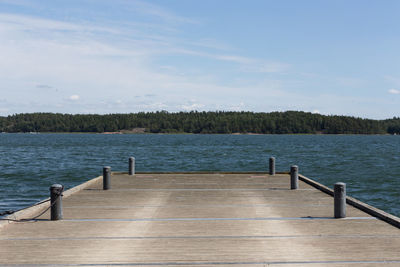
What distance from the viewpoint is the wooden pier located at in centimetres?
855

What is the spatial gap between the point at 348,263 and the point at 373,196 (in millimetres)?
22664

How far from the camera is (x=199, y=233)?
10.5 metres

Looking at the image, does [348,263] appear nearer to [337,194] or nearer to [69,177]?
[337,194]

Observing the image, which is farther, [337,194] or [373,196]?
Answer: [373,196]

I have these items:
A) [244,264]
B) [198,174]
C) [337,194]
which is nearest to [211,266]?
[244,264]

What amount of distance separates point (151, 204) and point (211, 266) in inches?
271

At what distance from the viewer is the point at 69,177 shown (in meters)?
40.9

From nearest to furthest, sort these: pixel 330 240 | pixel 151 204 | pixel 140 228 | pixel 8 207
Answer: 1. pixel 330 240
2. pixel 140 228
3. pixel 151 204
4. pixel 8 207

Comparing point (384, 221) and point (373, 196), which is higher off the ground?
point (384, 221)

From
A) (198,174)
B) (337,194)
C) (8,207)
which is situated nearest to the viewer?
(337,194)

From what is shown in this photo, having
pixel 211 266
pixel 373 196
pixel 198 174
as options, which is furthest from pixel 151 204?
pixel 373 196

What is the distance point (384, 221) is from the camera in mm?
11836

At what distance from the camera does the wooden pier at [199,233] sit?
336 inches

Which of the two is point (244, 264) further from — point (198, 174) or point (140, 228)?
point (198, 174)
